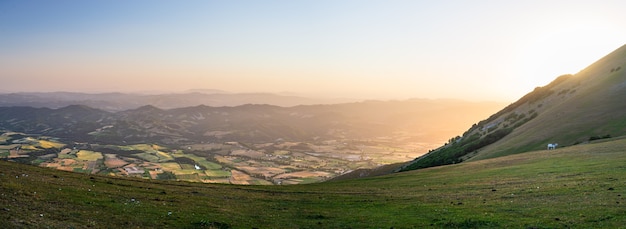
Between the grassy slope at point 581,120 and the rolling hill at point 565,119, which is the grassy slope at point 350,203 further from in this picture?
the rolling hill at point 565,119

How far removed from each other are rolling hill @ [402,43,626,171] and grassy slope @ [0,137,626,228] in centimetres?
2372

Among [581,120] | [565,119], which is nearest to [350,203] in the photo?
[581,120]

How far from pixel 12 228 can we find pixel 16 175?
64.1ft

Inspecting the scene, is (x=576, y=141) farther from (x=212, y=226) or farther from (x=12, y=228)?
Result: (x=12, y=228)

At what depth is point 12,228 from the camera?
68.6 feet

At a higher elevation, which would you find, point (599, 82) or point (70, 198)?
point (599, 82)

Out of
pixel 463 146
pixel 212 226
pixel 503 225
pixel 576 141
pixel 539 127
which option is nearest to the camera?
pixel 503 225

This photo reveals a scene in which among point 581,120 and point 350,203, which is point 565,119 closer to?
point 581,120

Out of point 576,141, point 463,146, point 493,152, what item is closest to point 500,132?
point 463,146

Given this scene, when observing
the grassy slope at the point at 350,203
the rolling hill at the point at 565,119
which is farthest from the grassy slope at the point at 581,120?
the grassy slope at the point at 350,203

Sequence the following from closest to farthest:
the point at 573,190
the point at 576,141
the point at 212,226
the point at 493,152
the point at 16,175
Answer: the point at 212,226 < the point at 573,190 < the point at 16,175 < the point at 576,141 < the point at 493,152

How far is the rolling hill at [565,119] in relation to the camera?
237ft

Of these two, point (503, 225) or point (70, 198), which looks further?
point (70, 198)

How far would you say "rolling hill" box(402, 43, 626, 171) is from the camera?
7214 centimetres
